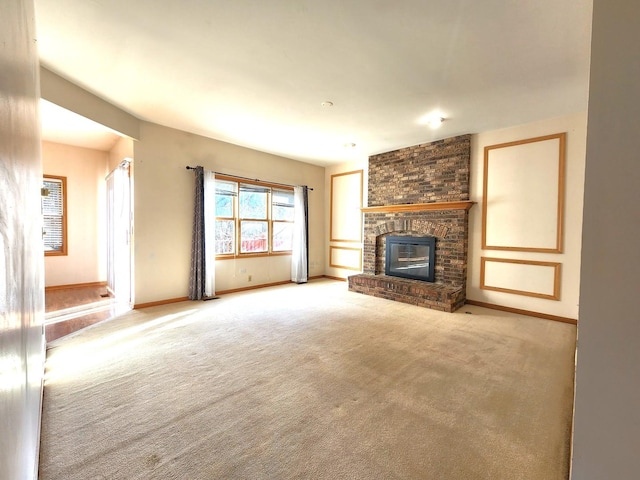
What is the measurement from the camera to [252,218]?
5.56 metres

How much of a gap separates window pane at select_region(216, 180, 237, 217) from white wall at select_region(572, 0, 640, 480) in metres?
4.97

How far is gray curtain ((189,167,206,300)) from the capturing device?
15.0 ft

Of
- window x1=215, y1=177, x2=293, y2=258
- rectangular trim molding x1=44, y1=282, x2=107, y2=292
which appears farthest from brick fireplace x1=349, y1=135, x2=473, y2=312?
rectangular trim molding x1=44, y1=282, x2=107, y2=292

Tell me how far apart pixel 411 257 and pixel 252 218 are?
10.6ft

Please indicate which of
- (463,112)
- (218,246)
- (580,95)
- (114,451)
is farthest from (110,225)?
(580,95)

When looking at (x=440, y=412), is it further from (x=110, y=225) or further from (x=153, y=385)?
(x=110, y=225)

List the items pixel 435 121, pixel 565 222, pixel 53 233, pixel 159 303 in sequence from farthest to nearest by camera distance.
Result: pixel 53 233 → pixel 159 303 → pixel 435 121 → pixel 565 222

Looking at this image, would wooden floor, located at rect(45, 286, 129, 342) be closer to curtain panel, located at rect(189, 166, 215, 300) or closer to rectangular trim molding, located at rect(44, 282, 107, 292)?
rectangular trim molding, located at rect(44, 282, 107, 292)

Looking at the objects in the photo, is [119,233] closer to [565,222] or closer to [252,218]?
[252,218]

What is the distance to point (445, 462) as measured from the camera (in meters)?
1.47

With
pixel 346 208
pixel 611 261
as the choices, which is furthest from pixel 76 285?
pixel 611 261

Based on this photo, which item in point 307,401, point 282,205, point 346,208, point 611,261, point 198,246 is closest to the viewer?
point 611,261

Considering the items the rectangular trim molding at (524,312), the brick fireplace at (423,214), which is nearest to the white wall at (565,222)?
the rectangular trim molding at (524,312)

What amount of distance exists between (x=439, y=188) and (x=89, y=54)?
190 inches
